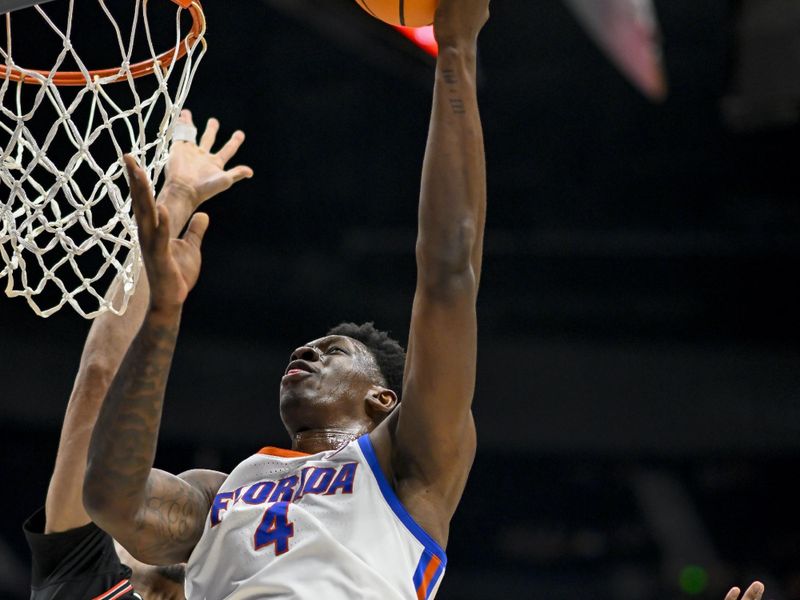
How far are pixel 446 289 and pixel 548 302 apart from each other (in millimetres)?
5190

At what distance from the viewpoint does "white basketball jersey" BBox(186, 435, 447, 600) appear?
6.26 feet

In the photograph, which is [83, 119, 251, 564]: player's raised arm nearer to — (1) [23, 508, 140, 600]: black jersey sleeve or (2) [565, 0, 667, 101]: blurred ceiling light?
(1) [23, 508, 140, 600]: black jersey sleeve

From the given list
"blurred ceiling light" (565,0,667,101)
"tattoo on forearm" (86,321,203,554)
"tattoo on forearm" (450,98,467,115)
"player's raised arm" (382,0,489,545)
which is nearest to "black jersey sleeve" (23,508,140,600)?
"tattoo on forearm" (86,321,203,554)

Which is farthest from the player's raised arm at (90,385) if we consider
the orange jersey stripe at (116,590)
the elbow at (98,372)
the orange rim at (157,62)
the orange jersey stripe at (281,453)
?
the orange jersey stripe at (281,453)

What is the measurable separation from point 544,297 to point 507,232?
49 cm

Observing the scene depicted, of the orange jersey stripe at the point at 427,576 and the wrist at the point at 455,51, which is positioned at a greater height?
the wrist at the point at 455,51

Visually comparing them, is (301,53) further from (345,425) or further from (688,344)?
(345,425)

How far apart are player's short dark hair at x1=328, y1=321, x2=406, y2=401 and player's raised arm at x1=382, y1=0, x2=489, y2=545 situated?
0.54 m

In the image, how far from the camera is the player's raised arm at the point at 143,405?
5.51 feet

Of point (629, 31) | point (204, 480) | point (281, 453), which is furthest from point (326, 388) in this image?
point (629, 31)

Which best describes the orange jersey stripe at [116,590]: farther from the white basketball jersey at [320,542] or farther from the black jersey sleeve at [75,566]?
the white basketball jersey at [320,542]

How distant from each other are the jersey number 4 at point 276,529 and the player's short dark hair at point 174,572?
872 millimetres

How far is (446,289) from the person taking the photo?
195 centimetres

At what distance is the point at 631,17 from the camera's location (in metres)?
4.87
